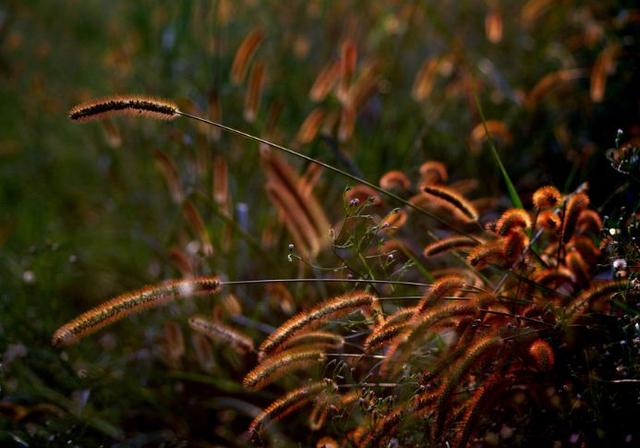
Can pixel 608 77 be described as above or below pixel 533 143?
above

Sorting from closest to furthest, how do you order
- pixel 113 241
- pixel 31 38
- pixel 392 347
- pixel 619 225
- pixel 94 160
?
pixel 392 347
pixel 619 225
pixel 113 241
pixel 94 160
pixel 31 38

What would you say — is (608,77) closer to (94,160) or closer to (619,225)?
(619,225)

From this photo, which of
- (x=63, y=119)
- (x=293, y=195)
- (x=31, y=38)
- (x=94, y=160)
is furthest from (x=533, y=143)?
(x=31, y=38)

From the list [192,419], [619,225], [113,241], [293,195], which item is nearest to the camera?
[619,225]

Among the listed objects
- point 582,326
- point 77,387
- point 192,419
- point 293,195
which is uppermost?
point 293,195

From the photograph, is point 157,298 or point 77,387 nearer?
point 157,298

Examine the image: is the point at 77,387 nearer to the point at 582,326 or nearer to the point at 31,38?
the point at 582,326

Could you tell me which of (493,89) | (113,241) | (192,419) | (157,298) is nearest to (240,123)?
(113,241)
